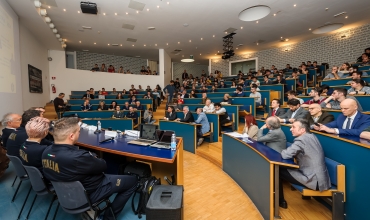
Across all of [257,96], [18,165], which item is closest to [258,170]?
[18,165]

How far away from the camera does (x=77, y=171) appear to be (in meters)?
1.59

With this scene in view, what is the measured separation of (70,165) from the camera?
5.13 feet

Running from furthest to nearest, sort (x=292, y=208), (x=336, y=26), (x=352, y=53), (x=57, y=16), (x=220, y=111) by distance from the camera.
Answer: (x=352, y=53) → (x=336, y=26) → (x=57, y=16) → (x=220, y=111) → (x=292, y=208)

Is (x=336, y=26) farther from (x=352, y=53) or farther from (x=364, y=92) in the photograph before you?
(x=364, y=92)

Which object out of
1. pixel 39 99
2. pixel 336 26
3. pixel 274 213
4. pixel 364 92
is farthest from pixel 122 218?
pixel 336 26

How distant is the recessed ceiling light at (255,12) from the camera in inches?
241

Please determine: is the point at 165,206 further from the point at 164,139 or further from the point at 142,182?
the point at 164,139

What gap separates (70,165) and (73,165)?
23mm

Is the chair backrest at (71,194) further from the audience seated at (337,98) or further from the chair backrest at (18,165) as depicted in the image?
the audience seated at (337,98)

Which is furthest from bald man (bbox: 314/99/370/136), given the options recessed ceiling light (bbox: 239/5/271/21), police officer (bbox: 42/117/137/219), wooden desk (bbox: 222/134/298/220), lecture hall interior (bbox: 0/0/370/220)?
recessed ceiling light (bbox: 239/5/271/21)

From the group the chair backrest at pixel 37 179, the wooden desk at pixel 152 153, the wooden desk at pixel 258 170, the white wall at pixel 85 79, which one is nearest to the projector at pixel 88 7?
the wooden desk at pixel 152 153

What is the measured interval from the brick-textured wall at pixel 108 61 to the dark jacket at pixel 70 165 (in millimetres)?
12259

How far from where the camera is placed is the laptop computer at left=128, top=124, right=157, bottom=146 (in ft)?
8.59

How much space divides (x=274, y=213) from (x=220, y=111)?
3422mm
